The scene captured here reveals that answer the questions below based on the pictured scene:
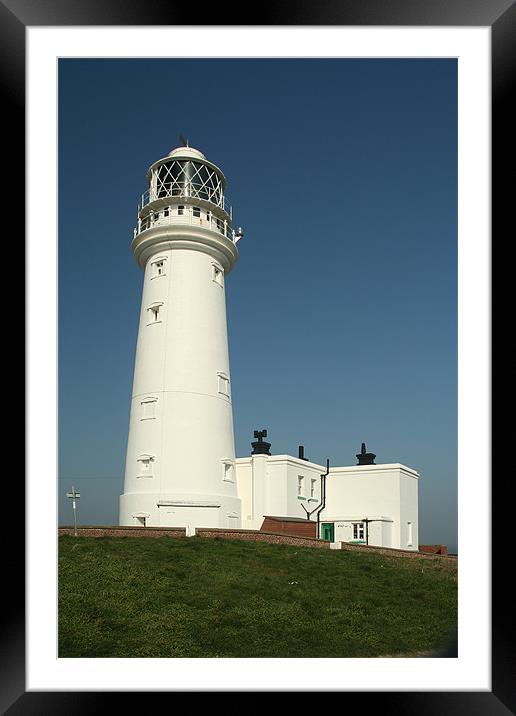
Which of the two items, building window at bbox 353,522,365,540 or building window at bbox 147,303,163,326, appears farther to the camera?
building window at bbox 353,522,365,540

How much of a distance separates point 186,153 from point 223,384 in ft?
19.5

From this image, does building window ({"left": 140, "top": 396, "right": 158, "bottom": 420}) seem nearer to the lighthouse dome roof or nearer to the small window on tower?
the small window on tower

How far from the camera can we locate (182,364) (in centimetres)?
1359

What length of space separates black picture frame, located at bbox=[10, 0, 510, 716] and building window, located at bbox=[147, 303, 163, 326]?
11.1 metres

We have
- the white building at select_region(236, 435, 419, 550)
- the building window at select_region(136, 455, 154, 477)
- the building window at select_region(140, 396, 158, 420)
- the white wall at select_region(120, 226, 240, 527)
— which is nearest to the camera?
the white wall at select_region(120, 226, 240, 527)

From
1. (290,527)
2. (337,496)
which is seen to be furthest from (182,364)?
(337,496)

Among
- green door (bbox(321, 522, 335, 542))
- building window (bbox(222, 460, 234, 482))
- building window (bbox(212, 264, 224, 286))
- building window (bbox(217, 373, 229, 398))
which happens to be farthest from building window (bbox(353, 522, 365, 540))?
building window (bbox(212, 264, 224, 286))

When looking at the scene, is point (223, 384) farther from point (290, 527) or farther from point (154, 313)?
point (290, 527)

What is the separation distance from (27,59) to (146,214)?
12.2 metres

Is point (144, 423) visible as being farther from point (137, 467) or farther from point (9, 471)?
point (9, 471)

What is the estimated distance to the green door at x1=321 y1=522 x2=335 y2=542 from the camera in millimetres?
17938

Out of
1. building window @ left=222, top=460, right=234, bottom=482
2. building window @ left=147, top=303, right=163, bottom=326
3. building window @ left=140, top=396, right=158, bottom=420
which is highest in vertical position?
building window @ left=147, top=303, right=163, bottom=326

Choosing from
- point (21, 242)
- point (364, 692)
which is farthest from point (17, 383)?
point (364, 692)

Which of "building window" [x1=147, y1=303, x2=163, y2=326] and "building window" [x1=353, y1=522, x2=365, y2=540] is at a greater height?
"building window" [x1=147, y1=303, x2=163, y2=326]
